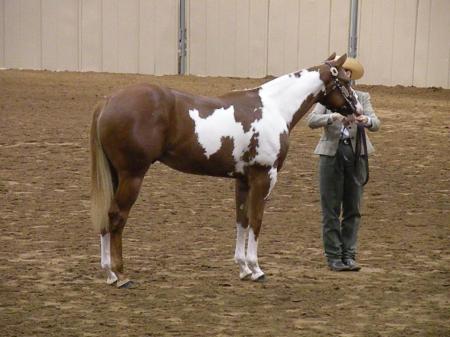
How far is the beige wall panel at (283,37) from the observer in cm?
2312

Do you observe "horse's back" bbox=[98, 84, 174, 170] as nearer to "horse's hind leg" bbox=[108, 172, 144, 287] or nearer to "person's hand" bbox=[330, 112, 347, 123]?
"horse's hind leg" bbox=[108, 172, 144, 287]

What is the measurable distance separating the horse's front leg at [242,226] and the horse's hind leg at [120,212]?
0.87 m

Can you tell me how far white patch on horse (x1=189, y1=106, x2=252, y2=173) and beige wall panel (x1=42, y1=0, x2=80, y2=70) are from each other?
52.1ft

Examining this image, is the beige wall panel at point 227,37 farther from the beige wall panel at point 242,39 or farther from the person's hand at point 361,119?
the person's hand at point 361,119

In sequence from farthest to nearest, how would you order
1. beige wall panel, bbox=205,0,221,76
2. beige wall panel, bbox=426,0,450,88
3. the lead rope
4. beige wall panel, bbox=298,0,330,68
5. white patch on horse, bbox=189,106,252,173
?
beige wall panel, bbox=205,0,221,76 → beige wall panel, bbox=298,0,330,68 → beige wall panel, bbox=426,0,450,88 → the lead rope → white patch on horse, bbox=189,106,252,173

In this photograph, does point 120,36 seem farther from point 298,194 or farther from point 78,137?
point 298,194

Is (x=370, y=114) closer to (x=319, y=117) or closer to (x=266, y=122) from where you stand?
(x=319, y=117)

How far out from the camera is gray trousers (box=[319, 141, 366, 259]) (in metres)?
8.70

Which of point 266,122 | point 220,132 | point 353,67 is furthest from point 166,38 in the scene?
point 220,132

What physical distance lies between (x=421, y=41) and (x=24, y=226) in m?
14.2

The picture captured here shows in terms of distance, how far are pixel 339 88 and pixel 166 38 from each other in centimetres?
1526

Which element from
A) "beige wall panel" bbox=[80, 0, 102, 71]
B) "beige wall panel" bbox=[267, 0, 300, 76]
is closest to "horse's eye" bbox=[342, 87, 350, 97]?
"beige wall panel" bbox=[267, 0, 300, 76]

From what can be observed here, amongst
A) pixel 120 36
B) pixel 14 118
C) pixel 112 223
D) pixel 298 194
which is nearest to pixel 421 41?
pixel 120 36

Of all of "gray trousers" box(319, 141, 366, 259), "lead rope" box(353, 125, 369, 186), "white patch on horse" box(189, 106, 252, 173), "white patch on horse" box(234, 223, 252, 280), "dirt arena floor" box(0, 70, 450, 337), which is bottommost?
"dirt arena floor" box(0, 70, 450, 337)
